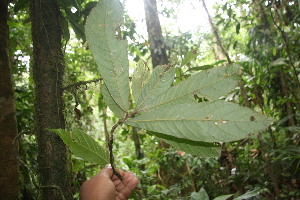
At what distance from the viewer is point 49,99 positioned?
822mm

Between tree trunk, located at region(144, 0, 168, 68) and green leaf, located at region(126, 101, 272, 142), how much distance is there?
285 cm

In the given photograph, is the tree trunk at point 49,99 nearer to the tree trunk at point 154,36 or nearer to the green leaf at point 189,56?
the green leaf at point 189,56

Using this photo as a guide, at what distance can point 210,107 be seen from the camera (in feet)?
1.40

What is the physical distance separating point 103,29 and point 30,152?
186 cm

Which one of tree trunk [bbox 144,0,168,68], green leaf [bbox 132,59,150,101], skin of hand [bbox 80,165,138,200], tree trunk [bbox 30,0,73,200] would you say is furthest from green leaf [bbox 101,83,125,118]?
tree trunk [bbox 144,0,168,68]

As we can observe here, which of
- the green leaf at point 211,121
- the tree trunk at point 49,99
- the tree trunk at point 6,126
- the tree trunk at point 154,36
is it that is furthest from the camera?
the tree trunk at point 154,36

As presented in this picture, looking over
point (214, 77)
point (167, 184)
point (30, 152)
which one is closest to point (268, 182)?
point (167, 184)

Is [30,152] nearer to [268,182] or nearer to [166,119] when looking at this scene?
[166,119]

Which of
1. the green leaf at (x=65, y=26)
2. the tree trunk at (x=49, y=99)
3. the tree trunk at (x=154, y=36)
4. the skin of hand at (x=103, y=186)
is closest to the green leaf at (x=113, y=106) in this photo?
the skin of hand at (x=103, y=186)

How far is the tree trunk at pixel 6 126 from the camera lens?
972 mm

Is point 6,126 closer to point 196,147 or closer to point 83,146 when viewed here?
point 83,146

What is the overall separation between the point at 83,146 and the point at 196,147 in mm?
260

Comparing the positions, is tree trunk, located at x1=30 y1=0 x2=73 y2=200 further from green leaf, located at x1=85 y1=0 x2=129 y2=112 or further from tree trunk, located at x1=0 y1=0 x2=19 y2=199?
green leaf, located at x1=85 y1=0 x2=129 y2=112

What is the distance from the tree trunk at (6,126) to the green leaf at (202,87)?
0.78 meters
